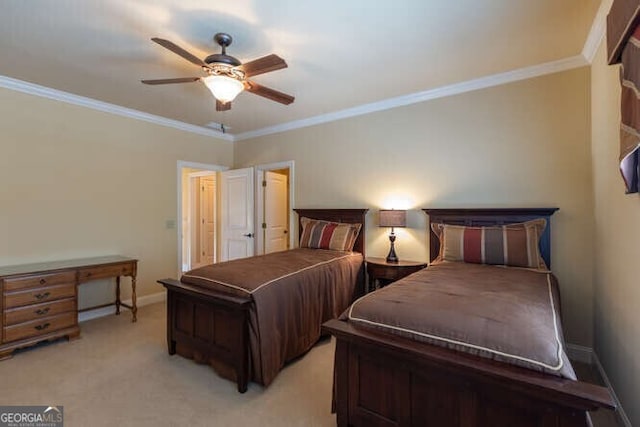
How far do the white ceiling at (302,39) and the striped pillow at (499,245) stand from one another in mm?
1501

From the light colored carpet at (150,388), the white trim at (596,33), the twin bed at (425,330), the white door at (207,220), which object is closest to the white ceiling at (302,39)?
the white trim at (596,33)

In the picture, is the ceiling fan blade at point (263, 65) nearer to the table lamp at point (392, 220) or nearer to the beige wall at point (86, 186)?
the table lamp at point (392, 220)

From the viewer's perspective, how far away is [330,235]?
150 inches

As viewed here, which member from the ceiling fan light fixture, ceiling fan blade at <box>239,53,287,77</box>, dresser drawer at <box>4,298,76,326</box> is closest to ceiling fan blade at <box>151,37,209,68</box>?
the ceiling fan light fixture

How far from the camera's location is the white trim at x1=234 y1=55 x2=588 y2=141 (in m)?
2.69

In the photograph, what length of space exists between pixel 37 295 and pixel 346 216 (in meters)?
3.29

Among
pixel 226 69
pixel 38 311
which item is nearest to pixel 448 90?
pixel 226 69

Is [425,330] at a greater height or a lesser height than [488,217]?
lesser

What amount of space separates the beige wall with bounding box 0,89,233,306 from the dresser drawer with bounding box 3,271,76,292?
0.54 meters

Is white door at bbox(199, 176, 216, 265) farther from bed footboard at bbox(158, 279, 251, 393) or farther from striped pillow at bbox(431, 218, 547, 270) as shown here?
striped pillow at bbox(431, 218, 547, 270)

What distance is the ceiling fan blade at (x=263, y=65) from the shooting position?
2040 mm

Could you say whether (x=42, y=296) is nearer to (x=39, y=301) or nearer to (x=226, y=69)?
(x=39, y=301)

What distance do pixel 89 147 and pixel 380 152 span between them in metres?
3.52

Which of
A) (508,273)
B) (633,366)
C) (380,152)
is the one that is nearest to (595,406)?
(633,366)
